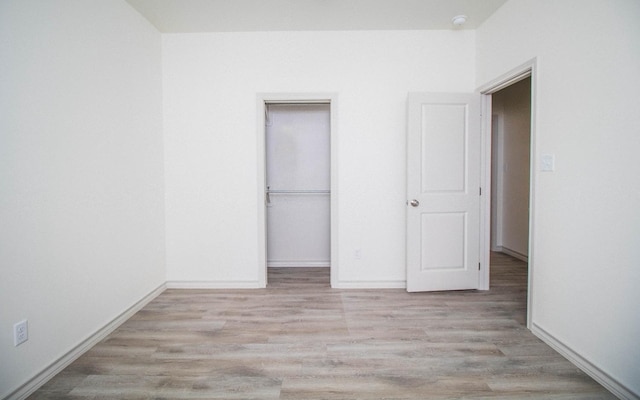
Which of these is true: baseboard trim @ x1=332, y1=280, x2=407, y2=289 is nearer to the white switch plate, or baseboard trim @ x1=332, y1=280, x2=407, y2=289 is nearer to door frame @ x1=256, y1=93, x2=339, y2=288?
door frame @ x1=256, y1=93, x2=339, y2=288

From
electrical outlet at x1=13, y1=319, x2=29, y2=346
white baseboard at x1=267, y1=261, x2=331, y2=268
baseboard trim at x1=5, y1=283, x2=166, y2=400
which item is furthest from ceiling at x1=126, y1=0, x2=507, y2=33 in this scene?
white baseboard at x1=267, y1=261, x2=331, y2=268

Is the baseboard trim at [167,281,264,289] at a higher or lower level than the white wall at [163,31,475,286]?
lower

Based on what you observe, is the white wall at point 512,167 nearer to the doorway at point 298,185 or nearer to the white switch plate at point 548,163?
the white switch plate at point 548,163

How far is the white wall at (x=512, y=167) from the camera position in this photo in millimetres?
4043

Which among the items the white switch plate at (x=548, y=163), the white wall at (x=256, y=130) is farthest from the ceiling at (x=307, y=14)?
the white switch plate at (x=548, y=163)

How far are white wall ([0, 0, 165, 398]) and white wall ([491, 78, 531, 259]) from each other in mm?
4725

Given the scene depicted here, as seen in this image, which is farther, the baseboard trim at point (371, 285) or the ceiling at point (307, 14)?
the baseboard trim at point (371, 285)

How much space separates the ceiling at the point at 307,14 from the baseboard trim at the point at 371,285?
103 inches

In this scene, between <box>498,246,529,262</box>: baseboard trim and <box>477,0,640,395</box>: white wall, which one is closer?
<box>477,0,640,395</box>: white wall

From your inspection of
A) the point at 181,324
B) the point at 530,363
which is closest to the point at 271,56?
the point at 181,324

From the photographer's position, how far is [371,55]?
2928 mm

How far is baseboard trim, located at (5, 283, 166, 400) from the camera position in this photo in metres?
1.52

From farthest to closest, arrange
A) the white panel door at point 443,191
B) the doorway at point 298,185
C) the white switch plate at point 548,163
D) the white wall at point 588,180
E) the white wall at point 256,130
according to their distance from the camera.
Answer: the doorway at point 298,185, the white wall at point 256,130, the white panel door at point 443,191, the white switch plate at point 548,163, the white wall at point 588,180

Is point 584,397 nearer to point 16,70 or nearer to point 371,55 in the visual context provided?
point 371,55
